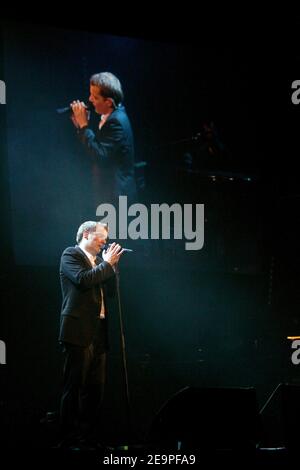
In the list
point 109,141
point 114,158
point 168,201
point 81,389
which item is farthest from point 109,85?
point 81,389

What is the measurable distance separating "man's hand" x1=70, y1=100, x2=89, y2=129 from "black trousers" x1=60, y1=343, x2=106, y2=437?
2158 mm

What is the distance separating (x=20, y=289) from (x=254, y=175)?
2.55 m

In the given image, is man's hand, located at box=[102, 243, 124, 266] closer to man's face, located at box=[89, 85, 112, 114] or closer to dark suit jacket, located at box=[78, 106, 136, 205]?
dark suit jacket, located at box=[78, 106, 136, 205]

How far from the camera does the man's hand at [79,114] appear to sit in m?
5.39

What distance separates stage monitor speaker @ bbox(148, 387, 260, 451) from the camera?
3357 mm

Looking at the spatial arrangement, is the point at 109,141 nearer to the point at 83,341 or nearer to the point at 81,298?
the point at 81,298

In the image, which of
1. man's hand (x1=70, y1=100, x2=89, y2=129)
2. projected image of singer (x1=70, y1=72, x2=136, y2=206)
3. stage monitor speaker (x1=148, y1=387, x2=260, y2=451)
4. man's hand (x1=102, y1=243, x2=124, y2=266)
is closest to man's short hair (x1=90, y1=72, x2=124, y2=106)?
projected image of singer (x1=70, y1=72, x2=136, y2=206)

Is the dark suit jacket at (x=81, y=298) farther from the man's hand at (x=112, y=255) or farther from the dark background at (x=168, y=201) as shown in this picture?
the dark background at (x=168, y=201)

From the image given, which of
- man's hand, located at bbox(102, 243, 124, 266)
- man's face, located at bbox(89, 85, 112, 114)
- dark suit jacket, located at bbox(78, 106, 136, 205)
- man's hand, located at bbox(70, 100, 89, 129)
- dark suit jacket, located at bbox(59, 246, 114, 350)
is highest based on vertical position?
man's face, located at bbox(89, 85, 112, 114)

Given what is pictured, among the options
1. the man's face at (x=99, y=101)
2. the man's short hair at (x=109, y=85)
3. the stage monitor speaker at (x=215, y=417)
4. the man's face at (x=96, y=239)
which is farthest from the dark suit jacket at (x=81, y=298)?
the man's short hair at (x=109, y=85)

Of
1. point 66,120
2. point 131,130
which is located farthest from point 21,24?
point 131,130

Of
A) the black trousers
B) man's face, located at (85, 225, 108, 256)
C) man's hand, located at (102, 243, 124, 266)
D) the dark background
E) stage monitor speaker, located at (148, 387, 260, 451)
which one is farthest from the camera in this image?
the dark background

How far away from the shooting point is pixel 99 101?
5473 mm
